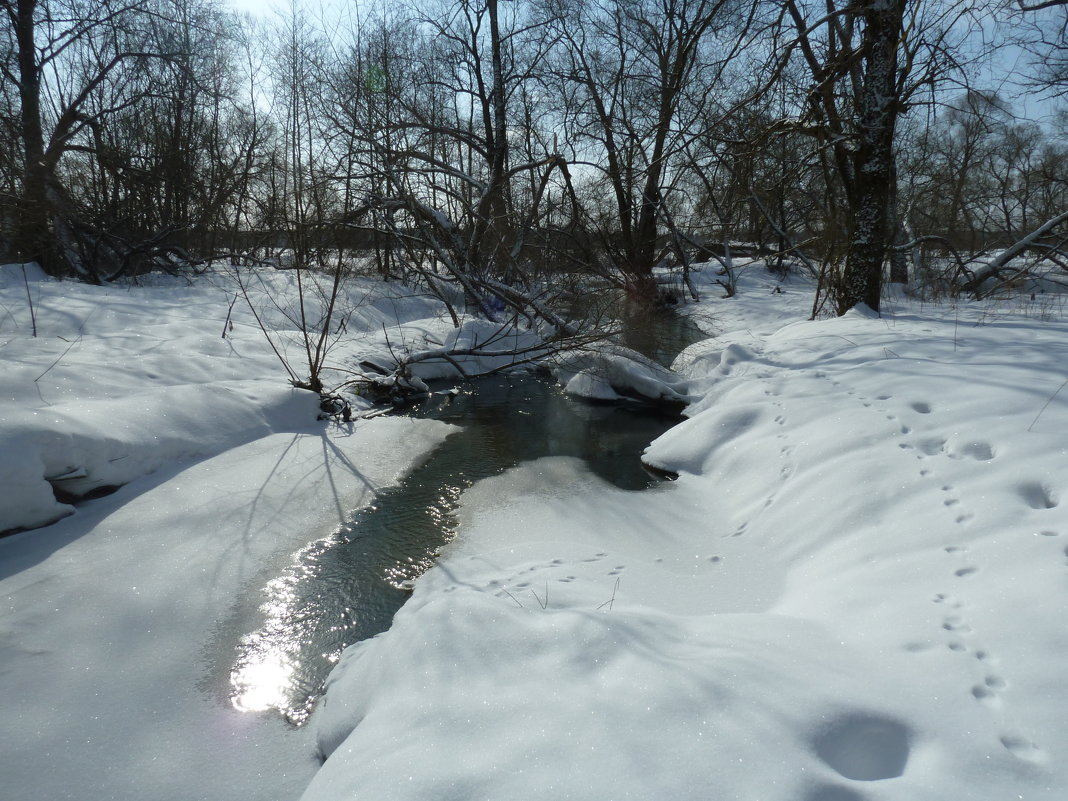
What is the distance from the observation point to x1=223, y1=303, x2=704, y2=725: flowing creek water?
9.32 ft

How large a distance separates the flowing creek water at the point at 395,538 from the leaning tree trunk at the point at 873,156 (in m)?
3.26

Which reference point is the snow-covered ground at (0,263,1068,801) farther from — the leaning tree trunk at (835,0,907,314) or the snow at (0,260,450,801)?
the leaning tree trunk at (835,0,907,314)

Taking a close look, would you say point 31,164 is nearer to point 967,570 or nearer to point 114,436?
point 114,436

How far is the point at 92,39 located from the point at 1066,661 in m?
16.8

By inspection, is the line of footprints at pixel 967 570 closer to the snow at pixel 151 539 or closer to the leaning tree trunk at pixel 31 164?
the snow at pixel 151 539

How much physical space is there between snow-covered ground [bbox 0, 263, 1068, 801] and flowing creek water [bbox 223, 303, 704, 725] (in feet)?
0.55

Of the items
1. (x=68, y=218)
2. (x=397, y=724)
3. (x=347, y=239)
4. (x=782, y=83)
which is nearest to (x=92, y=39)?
(x=68, y=218)

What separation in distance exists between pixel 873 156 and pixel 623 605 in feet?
22.1

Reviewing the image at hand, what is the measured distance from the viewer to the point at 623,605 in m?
2.77

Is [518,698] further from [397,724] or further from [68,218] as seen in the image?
[68,218]

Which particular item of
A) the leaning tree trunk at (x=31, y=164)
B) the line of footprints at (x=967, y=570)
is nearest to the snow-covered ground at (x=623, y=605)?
the line of footprints at (x=967, y=570)

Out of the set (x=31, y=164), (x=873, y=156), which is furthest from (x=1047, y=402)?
(x=31, y=164)

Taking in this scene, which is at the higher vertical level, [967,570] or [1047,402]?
[1047,402]

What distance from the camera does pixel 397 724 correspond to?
2016mm
